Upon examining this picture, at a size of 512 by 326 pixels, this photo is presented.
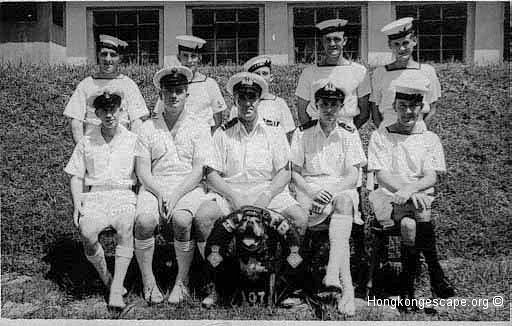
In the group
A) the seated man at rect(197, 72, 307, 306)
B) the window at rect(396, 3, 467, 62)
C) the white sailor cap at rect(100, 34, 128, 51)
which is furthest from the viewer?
the window at rect(396, 3, 467, 62)

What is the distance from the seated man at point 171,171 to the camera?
3355 millimetres

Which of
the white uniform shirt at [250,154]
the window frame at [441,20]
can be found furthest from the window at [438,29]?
the white uniform shirt at [250,154]

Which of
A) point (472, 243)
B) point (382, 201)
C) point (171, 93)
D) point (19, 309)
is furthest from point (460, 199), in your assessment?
point (19, 309)

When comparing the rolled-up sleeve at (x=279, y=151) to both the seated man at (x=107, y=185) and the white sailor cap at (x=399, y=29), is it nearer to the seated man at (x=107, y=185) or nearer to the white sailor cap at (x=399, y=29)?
the seated man at (x=107, y=185)

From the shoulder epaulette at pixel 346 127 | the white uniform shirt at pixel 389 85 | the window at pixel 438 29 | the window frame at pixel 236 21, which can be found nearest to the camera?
the shoulder epaulette at pixel 346 127

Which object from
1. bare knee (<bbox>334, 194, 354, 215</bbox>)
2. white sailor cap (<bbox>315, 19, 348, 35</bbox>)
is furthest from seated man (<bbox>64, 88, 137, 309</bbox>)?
white sailor cap (<bbox>315, 19, 348, 35</bbox>)

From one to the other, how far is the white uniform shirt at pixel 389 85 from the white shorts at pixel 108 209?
1.65 meters

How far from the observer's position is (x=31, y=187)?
5.05 m

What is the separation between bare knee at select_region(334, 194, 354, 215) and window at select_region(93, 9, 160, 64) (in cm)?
333

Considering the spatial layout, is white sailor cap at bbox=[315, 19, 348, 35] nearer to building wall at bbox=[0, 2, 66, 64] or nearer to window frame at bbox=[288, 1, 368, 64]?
window frame at bbox=[288, 1, 368, 64]

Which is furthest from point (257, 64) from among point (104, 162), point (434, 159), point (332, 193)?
point (434, 159)

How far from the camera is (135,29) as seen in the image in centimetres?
637

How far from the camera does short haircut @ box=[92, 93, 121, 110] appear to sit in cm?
350

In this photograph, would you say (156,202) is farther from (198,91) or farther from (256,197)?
(198,91)
